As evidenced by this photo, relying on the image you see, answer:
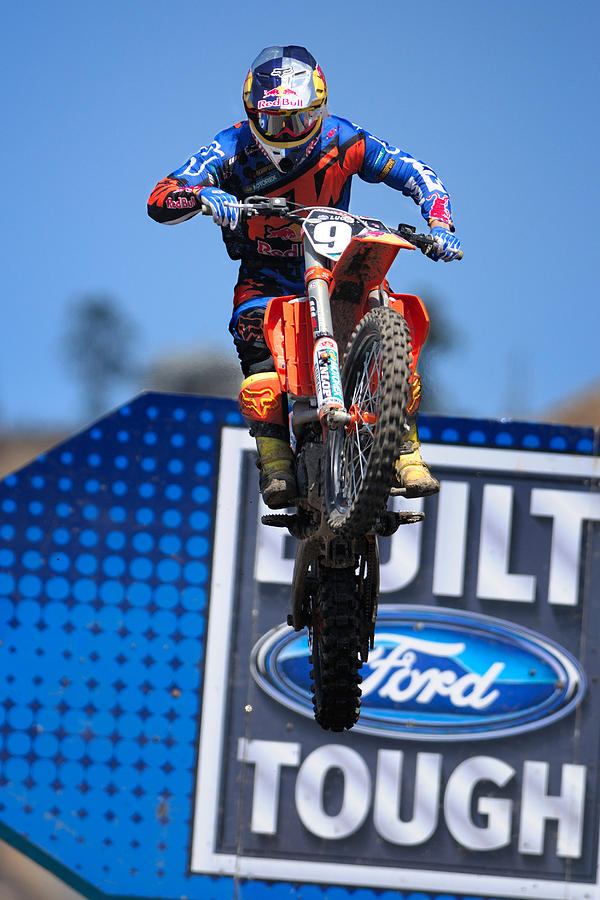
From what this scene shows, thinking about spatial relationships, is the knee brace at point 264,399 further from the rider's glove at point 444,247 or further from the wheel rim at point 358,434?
the rider's glove at point 444,247

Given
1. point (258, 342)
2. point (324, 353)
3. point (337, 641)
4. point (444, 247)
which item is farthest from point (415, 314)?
point (337, 641)

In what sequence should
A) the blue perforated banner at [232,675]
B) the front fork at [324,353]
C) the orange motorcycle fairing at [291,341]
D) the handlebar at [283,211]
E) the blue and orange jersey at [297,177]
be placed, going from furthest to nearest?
the blue perforated banner at [232,675]
the blue and orange jersey at [297,177]
the orange motorcycle fairing at [291,341]
the handlebar at [283,211]
the front fork at [324,353]

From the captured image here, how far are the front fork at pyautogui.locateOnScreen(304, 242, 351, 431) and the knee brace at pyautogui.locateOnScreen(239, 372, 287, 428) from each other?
0.30 meters

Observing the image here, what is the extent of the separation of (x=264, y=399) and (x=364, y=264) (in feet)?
1.98

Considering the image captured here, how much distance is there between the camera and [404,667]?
26.8 ft

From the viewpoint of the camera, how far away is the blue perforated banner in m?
7.98

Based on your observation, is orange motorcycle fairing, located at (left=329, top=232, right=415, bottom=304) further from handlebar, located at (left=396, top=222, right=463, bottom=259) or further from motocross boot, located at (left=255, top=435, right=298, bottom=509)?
motocross boot, located at (left=255, top=435, right=298, bottom=509)

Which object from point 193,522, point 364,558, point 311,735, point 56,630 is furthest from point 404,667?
point 364,558

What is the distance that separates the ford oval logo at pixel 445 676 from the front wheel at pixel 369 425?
3.83m

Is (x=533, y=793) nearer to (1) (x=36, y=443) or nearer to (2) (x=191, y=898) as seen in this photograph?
(2) (x=191, y=898)

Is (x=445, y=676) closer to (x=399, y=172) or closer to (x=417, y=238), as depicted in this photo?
(x=399, y=172)

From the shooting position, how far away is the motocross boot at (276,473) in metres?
4.56

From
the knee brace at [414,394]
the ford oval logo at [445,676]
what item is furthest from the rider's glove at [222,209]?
the ford oval logo at [445,676]

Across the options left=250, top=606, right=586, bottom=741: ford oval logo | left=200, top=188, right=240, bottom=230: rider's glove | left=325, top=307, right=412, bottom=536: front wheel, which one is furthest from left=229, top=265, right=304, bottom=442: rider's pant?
left=250, top=606, right=586, bottom=741: ford oval logo
